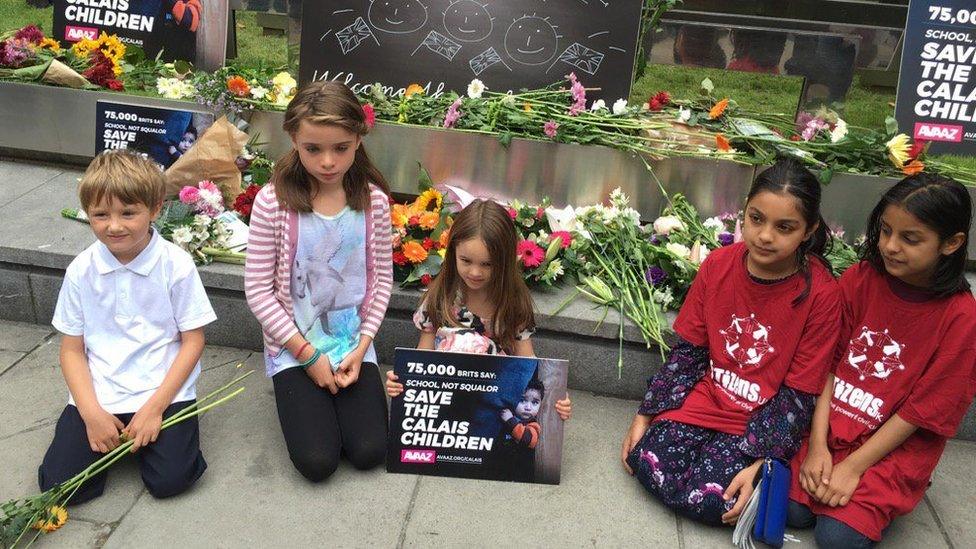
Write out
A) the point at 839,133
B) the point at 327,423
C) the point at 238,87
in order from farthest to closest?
the point at 238,87, the point at 839,133, the point at 327,423

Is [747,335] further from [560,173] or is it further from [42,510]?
[42,510]

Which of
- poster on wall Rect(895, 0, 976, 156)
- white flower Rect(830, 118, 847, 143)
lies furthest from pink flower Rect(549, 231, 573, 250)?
poster on wall Rect(895, 0, 976, 156)

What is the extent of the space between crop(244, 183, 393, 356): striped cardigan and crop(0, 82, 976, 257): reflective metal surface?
1034mm

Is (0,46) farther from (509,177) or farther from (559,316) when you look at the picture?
(559,316)

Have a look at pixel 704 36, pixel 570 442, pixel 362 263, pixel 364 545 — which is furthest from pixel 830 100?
pixel 364 545

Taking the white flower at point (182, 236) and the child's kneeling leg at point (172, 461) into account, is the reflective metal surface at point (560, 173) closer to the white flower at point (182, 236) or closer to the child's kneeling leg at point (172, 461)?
the white flower at point (182, 236)

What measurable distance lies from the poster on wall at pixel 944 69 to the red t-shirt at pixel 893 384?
6.72 ft

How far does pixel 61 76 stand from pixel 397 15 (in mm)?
1685

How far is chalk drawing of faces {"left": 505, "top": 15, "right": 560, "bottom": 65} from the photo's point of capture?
13.2 feet

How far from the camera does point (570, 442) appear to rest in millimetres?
2865

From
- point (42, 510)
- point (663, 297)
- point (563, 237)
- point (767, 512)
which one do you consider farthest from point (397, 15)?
point (767, 512)

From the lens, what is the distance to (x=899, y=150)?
3.49m

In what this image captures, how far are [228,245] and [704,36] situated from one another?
283 cm

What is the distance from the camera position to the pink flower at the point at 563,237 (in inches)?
127
